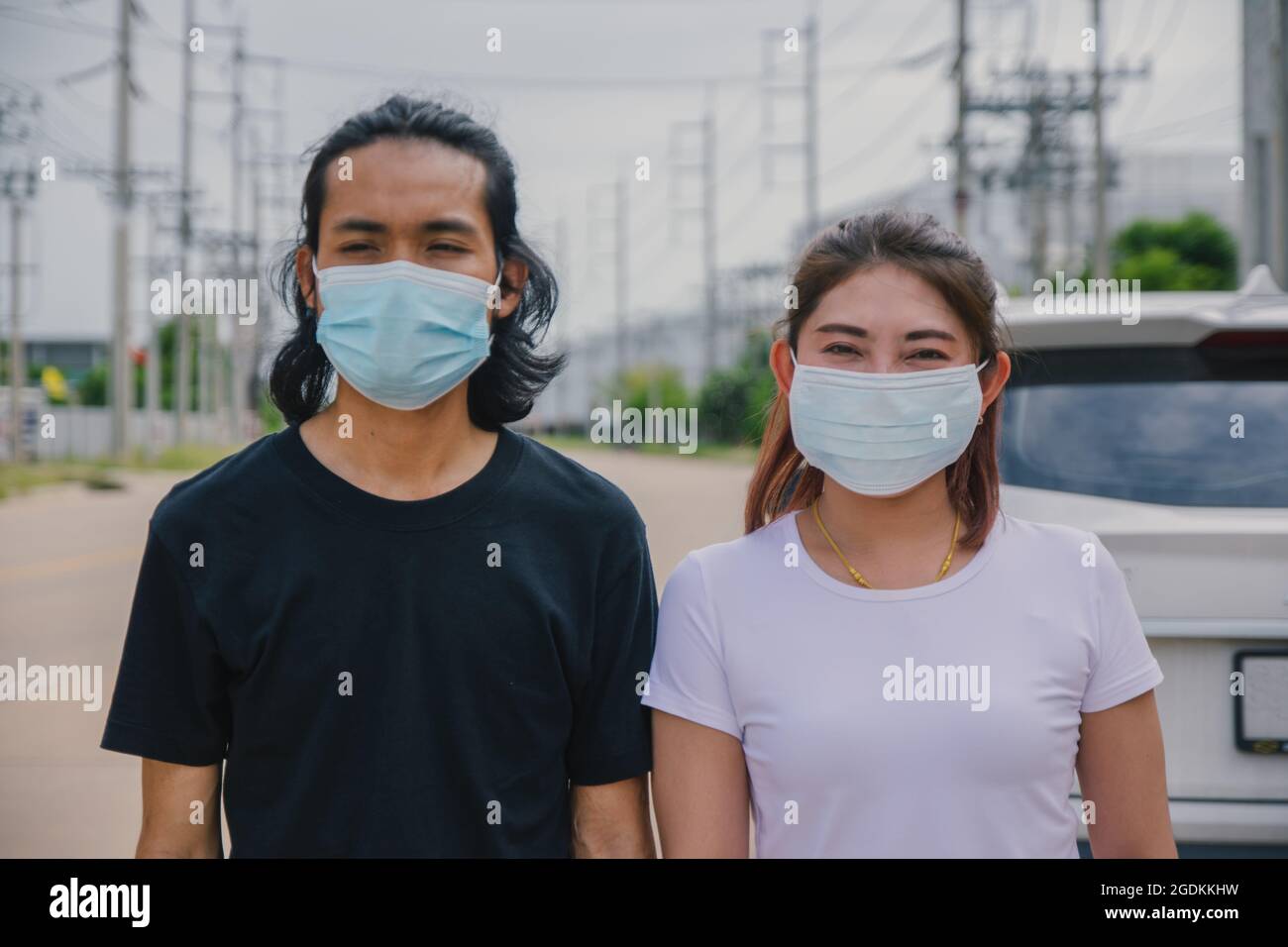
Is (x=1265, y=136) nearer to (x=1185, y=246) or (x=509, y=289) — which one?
(x=509, y=289)

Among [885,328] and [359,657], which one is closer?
[359,657]

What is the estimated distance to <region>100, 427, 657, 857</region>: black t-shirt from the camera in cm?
186

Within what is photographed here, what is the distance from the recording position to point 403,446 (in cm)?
198

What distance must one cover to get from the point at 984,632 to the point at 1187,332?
1335mm

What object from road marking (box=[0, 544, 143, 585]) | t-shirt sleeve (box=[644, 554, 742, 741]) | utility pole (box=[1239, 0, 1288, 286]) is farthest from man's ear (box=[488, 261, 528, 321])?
road marking (box=[0, 544, 143, 585])

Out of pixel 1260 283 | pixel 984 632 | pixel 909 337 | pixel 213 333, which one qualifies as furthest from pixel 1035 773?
pixel 213 333

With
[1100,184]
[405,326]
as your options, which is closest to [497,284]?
[405,326]

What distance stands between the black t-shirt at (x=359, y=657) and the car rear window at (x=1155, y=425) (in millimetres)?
1457

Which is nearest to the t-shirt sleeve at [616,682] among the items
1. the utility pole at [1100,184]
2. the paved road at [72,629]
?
the paved road at [72,629]

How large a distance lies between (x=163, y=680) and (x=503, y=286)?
76cm

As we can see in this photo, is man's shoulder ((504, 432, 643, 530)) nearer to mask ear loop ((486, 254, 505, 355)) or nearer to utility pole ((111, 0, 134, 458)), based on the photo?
mask ear loop ((486, 254, 505, 355))
